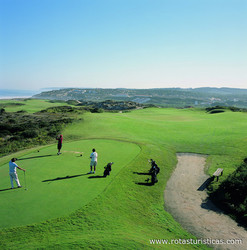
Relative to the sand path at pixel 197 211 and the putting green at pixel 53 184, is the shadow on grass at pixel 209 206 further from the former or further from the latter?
the putting green at pixel 53 184

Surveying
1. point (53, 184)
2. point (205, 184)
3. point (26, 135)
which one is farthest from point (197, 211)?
point (26, 135)

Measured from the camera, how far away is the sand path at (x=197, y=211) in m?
10.1

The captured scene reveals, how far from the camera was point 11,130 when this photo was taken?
36.4 metres

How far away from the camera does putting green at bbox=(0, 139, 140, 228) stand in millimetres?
9991

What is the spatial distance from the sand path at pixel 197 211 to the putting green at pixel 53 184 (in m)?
4.66

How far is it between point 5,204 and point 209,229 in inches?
431

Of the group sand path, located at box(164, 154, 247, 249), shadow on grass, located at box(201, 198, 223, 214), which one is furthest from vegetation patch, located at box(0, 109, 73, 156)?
shadow on grass, located at box(201, 198, 223, 214)

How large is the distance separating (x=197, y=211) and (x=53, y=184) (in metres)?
9.32

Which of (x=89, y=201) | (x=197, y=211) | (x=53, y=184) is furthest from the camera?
(x=53, y=184)

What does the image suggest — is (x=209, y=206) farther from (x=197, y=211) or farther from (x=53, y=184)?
(x=53, y=184)

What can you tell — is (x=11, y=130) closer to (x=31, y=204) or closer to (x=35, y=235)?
(x=31, y=204)

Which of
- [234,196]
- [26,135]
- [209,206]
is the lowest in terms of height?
[209,206]

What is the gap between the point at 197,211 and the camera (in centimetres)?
1220

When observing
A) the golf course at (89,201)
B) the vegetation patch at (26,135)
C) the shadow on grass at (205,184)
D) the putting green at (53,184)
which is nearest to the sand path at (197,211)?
the shadow on grass at (205,184)
